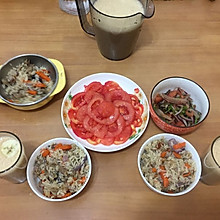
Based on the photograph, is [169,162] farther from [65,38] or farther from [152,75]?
[65,38]

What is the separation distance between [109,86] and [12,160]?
0.45 m

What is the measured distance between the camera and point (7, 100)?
40.1 inches

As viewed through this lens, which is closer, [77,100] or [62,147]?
[62,147]

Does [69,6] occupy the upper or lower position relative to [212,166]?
upper

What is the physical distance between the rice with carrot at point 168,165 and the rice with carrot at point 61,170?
0.65 feet

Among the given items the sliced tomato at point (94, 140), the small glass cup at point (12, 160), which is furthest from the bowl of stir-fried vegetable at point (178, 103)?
the small glass cup at point (12, 160)

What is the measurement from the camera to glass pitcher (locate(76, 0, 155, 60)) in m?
0.98

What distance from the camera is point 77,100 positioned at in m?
1.08

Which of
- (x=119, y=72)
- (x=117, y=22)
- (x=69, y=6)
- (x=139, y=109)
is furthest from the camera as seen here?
(x=69, y=6)

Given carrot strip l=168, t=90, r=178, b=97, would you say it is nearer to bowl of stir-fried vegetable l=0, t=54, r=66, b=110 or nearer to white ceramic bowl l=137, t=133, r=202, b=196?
white ceramic bowl l=137, t=133, r=202, b=196

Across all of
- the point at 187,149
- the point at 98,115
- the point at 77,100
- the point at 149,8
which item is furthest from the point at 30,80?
the point at 187,149

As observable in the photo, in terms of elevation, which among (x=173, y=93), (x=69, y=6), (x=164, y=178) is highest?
(x=69, y=6)

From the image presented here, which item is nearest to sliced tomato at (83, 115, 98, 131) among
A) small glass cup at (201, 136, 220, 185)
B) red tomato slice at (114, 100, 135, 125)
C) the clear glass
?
red tomato slice at (114, 100, 135, 125)

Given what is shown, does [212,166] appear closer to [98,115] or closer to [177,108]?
[177,108]
